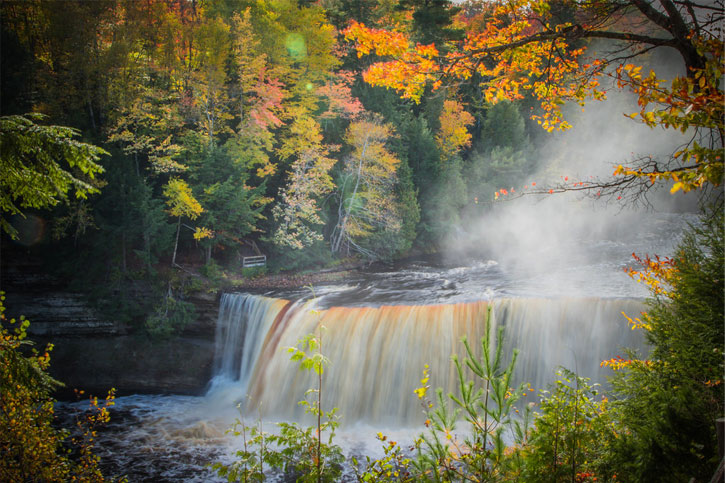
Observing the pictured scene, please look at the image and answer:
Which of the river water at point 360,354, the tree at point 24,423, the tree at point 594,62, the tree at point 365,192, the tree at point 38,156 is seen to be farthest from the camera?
the tree at point 365,192

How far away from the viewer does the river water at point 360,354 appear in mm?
10172

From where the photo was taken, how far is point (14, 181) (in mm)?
4223

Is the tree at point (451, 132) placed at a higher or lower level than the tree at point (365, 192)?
higher

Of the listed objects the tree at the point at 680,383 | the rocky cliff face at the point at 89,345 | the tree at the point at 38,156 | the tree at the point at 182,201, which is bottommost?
the rocky cliff face at the point at 89,345

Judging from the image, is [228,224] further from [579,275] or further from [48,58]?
[579,275]

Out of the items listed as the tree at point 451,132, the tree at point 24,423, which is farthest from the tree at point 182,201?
the tree at point 451,132

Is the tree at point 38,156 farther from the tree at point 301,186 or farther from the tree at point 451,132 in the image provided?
the tree at point 451,132

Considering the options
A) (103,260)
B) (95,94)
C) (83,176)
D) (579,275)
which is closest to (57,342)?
(103,260)

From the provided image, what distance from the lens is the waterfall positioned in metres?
10.5

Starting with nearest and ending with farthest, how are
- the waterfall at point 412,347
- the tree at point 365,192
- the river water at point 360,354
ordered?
1. the river water at point 360,354
2. the waterfall at point 412,347
3. the tree at point 365,192

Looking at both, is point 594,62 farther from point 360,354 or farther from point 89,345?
point 89,345

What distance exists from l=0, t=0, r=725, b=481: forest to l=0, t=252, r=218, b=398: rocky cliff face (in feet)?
1.80

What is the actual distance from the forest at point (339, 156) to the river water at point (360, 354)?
2806 millimetres

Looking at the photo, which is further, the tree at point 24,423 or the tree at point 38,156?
the tree at point 24,423
